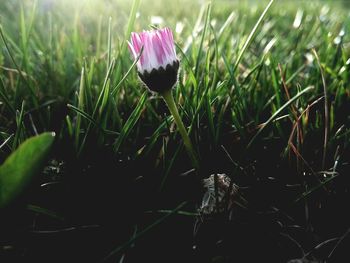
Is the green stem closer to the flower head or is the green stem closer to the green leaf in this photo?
the flower head

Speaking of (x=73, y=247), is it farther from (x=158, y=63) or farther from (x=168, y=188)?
(x=158, y=63)

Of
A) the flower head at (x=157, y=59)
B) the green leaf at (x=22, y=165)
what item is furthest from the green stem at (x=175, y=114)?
the green leaf at (x=22, y=165)

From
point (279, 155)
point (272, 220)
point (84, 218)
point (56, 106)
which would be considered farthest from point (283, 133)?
point (56, 106)

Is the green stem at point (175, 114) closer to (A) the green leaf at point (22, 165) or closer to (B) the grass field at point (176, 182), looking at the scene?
(B) the grass field at point (176, 182)

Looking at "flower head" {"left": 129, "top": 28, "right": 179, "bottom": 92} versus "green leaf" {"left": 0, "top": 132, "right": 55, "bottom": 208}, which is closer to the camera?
"green leaf" {"left": 0, "top": 132, "right": 55, "bottom": 208}

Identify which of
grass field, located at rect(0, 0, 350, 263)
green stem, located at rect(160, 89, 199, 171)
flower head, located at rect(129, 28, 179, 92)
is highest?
flower head, located at rect(129, 28, 179, 92)

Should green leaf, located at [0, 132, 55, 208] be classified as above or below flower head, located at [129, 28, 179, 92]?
below

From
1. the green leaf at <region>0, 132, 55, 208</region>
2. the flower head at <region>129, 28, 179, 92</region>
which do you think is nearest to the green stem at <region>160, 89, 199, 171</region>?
the flower head at <region>129, 28, 179, 92</region>

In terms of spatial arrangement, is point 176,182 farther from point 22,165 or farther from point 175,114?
point 22,165
